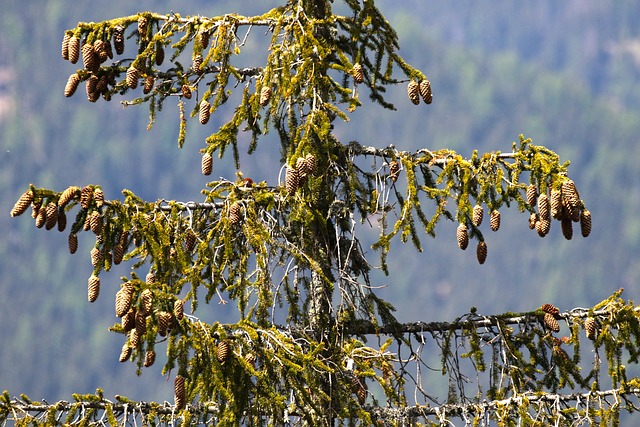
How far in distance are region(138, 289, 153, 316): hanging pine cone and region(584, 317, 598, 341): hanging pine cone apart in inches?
114

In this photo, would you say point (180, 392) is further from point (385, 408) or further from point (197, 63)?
point (197, 63)

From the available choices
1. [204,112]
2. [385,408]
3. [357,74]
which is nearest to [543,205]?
[357,74]

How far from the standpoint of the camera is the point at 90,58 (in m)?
9.11

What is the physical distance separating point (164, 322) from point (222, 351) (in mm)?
470

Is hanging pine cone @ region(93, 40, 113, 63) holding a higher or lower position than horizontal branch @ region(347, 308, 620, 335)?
higher

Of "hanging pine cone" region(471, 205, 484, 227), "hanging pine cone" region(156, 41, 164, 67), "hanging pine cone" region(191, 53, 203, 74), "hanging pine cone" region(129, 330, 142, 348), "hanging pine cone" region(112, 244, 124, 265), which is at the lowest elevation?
"hanging pine cone" region(129, 330, 142, 348)

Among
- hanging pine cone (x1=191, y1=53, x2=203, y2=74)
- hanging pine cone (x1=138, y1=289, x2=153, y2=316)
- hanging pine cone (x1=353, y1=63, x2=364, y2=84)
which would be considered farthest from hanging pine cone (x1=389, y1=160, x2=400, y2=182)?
hanging pine cone (x1=138, y1=289, x2=153, y2=316)

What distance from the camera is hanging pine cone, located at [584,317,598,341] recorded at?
8.55 m

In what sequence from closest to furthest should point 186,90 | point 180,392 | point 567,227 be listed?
point 180,392 → point 567,227 → point 186,90

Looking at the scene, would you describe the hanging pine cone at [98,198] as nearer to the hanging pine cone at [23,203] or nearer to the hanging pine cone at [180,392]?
the hanging pine cone at [23,203]

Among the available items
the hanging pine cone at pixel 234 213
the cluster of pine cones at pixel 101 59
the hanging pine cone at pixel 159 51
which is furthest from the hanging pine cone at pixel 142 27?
the hanging pine cone at pixel 234 213

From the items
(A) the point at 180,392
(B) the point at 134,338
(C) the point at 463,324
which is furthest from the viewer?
(C) the point at 463,324

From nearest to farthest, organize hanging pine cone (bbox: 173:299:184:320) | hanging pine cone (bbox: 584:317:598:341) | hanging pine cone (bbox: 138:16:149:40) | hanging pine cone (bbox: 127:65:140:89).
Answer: hanging pine cone (bbox: 173:299:184:320) → hanging pine cone (bbox: 584:317:598:341) → hanging pine cone (bbox: 127:65:140:89) → hanging pine cone (bbox: 138:16:149:40)

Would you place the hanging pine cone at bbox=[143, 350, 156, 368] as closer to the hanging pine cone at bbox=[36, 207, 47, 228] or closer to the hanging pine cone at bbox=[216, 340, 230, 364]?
the hanging pine cone at bbox=[216, 340, 230, 364]
